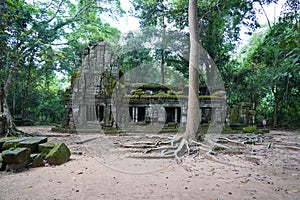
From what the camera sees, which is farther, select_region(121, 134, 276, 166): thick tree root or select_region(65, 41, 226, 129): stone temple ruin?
select_region(65, 41, 226, 129): stone temple ruin

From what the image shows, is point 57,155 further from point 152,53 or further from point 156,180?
point 152,53

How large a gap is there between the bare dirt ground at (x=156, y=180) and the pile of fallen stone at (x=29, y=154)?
0.74 feet

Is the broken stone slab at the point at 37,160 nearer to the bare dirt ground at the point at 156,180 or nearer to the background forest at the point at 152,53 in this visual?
the bare dirt ground at the point at 156,180

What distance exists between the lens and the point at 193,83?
7.59 meters

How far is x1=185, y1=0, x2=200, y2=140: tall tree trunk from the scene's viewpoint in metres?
7.27

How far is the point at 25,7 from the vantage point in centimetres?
1280

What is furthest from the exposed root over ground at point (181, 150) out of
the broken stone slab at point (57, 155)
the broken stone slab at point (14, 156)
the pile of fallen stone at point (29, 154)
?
the broken stone slab at point (14, 156)

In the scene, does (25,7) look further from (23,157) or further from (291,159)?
(291,159)

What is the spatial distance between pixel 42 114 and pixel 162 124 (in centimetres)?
1399

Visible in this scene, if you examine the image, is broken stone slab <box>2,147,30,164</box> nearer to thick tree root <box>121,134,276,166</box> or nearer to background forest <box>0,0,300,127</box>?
thick tree root <box>121,134,276,166</box>

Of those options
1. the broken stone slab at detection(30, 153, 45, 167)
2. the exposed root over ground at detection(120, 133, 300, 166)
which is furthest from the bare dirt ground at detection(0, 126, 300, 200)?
the exposed root over ground at detection(120, 133, 300, 166)

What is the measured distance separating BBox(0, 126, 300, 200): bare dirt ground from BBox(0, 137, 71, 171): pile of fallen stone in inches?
8.9

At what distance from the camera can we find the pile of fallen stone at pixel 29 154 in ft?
14.4

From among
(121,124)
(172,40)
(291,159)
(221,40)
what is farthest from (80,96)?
(221,40)
